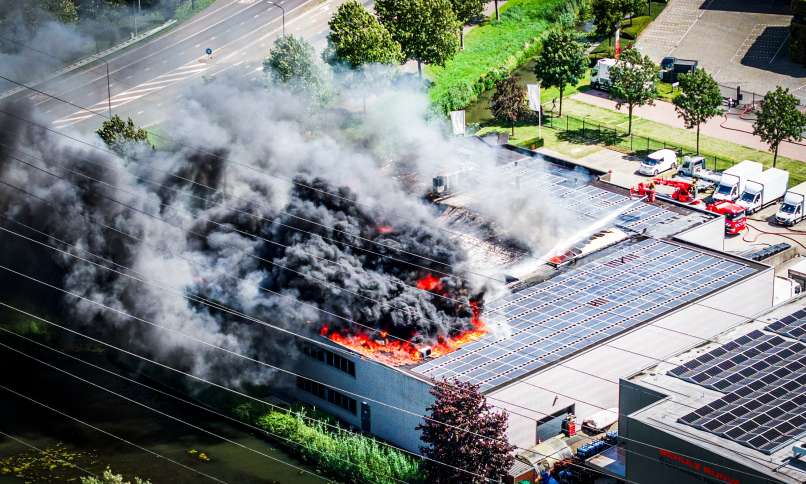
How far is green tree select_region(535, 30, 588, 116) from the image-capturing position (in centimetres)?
10975

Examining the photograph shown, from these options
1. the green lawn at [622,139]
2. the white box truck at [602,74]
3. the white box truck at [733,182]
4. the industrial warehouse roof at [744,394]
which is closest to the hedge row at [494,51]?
the green lawn at [622,139]

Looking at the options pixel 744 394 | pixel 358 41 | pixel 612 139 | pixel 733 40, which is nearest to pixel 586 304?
pixel 744 394

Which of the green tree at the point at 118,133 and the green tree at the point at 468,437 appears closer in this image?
the green tree at the point at 468,437

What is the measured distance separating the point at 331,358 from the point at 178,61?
50.1 m

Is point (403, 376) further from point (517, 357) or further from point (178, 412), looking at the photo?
point (178, 412)

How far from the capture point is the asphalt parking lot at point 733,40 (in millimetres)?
112688

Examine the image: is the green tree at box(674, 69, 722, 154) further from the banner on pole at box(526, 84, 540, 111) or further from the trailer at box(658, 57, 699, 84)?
the trailer at box(658, 57, 699, 84)

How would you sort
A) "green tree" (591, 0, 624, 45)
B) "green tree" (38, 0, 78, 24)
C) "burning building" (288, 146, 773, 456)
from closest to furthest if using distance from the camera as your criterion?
"burning building" (288, 146, 773, 456) → "green tree" (38, 0, 78, 24) → "green tree" (591, 0, 624, 45)

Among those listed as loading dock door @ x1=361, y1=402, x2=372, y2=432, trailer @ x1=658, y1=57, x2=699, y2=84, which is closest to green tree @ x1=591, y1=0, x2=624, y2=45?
trailer @ x1=658, y1=57, x2=699, y2=84

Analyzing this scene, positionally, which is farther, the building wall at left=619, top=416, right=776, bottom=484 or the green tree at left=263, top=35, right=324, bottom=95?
the green tree at left=263, top=35, right=324, bottom=95

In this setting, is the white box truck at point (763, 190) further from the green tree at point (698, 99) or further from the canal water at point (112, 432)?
the canal water at point (112, 432)

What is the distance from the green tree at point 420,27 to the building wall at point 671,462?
5571 cm

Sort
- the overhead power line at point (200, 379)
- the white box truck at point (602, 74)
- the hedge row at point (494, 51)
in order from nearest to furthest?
the overhead power line at point (200, 379) < the white box truck at point (602, 74) < the hedge row at point (494, 51)

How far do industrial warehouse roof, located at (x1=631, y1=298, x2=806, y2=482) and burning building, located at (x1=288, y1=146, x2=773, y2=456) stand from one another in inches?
199
